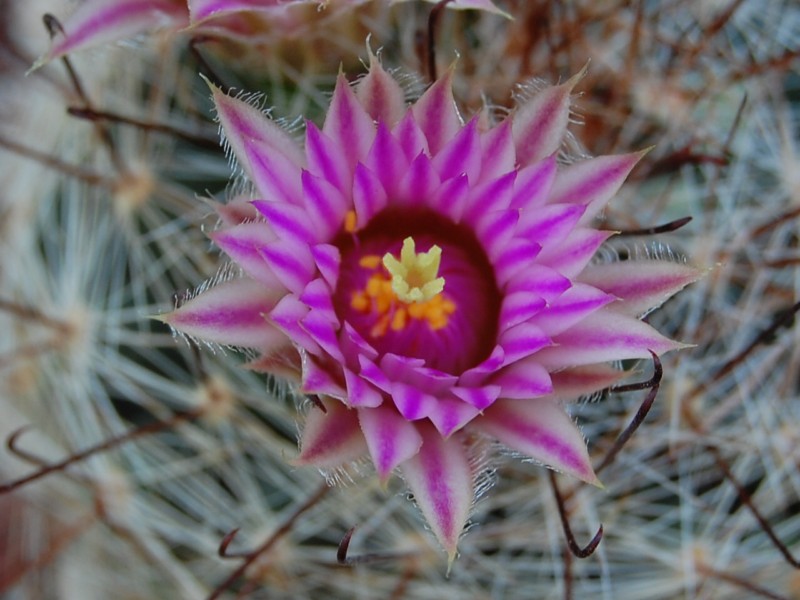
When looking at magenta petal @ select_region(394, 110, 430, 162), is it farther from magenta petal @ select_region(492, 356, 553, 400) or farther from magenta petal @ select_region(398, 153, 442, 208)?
magenta petal @ select_region(492, 356, 553, 400)

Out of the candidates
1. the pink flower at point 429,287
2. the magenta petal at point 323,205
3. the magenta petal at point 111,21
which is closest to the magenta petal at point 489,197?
the pink flower at point 429,287

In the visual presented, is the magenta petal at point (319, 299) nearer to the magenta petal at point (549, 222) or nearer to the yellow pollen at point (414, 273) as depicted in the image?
the yellow pollen at point (414, 273)

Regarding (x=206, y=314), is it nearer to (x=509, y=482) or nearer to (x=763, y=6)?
(x=509, y=482)

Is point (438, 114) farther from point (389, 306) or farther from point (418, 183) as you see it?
point (389, 306)

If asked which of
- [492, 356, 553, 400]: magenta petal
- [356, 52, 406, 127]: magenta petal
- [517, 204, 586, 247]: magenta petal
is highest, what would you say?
[356, 52, 406, 127]: magenta petal

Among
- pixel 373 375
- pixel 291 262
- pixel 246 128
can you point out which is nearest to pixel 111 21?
pixel 246 128

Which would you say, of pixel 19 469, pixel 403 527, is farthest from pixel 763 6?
pixel 19 469

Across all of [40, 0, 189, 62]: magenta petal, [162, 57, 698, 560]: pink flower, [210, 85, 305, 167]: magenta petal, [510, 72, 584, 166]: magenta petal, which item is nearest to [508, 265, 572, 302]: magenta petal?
[162, 57, 698, 560]: pink flower
